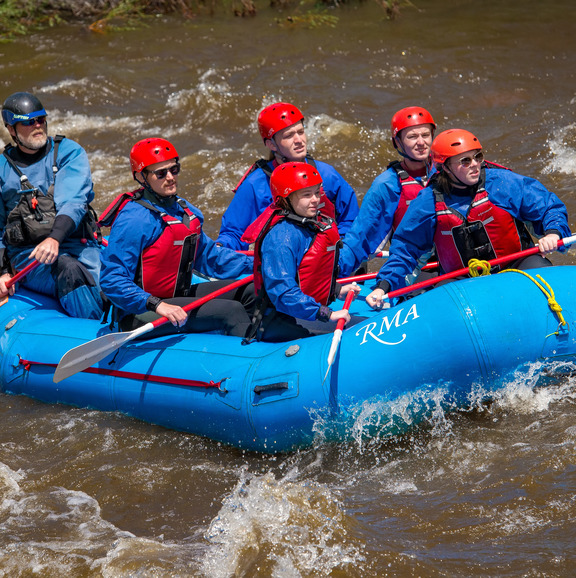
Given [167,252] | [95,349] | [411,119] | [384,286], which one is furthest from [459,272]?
[95,349]

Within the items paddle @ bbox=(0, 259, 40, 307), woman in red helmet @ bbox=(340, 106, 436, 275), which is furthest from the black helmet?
woman in red helmet @ bbox=(340, 106, 436, 275)

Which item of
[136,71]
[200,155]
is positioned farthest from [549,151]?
[136,71]

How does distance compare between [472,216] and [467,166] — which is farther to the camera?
[472,216]

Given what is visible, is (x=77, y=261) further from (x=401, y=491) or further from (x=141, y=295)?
(x=401, y=491)

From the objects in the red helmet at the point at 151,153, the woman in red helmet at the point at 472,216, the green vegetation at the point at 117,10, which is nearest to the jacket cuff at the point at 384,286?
the woman in red helmet at the point at 472,216

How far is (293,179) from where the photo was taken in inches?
173

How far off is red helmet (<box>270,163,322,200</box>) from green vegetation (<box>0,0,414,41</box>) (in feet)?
29.9

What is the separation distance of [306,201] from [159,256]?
3.17ft

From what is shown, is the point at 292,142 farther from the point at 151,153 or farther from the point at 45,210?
the point at 45,210

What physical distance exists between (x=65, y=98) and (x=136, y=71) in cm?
114

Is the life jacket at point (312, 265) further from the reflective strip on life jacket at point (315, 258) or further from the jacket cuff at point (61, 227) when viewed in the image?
the jacket cuff at point (61, 227)

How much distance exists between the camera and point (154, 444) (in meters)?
A: 4.84

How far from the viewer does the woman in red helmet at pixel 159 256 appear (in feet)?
15.3

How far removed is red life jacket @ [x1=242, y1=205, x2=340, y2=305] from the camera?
4.49m
